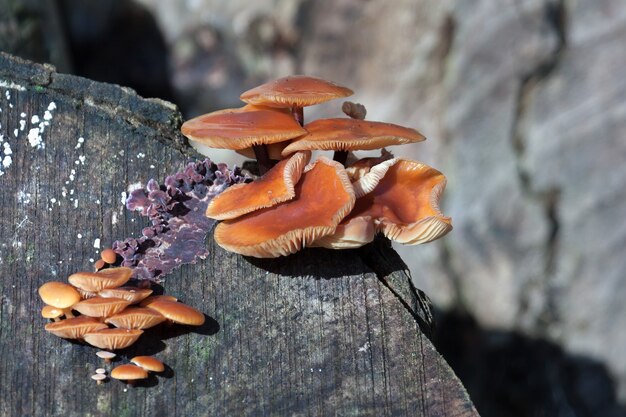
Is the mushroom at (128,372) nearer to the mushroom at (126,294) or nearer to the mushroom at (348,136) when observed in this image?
the mushroom at (126,294)

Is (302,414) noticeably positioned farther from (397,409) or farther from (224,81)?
(224,81)

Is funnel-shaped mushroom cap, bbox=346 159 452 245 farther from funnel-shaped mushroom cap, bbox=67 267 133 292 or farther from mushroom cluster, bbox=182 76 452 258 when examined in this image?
funnel-shaped mushroom cap, bbox=67 267 133 292

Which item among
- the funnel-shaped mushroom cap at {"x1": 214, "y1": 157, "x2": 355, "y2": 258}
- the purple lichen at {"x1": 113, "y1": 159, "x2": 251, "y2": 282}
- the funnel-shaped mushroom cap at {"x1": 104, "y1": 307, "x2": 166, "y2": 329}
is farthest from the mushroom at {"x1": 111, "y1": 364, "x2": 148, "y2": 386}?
the funnel-shaped mushroom cap at {"x1": 214, "y1": 157, "x2": 355, "y2": 258}

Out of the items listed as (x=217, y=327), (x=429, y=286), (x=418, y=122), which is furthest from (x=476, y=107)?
(x=217, y=327)

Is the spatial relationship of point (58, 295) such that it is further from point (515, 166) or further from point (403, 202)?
point (515, 166)

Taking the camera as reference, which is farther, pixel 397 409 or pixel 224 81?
pixel 224 81

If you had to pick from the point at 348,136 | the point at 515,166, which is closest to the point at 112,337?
the point at 348,136
